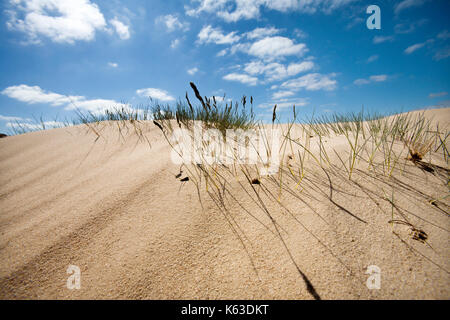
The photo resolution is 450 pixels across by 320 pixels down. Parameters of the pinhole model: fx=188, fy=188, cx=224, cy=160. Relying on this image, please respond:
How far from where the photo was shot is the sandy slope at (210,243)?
2.11 ft

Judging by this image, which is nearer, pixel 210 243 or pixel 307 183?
pixel 210 243

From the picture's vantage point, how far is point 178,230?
875mm

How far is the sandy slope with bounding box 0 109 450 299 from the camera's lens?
642mm

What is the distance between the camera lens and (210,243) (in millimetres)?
806

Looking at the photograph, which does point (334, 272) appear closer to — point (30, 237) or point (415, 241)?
point (415, 241)

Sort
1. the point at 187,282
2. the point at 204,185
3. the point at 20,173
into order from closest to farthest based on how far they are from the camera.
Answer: the point at 187,282, the point at 204,185, the point at 20,173

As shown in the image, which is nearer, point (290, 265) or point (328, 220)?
point (290, 265)
